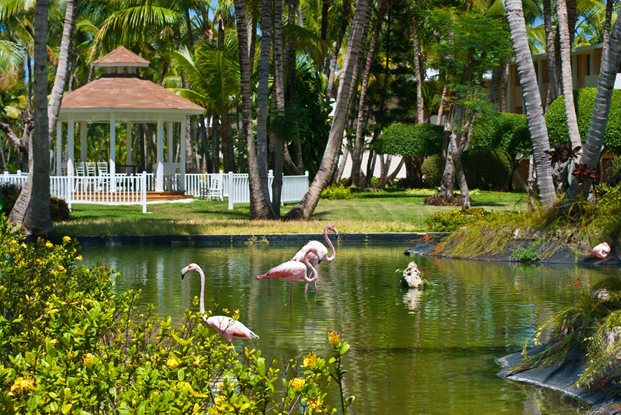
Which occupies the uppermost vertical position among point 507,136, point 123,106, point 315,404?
point 123,106

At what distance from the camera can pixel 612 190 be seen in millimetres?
21688

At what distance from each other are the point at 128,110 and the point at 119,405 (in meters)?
35.7

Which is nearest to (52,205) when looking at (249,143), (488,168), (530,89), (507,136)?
(249,143)

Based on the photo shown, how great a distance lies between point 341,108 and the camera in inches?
1147

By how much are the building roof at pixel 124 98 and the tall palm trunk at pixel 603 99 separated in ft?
78.6

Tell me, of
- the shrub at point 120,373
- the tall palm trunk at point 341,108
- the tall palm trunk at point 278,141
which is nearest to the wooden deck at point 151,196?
the tall palm trunk at point 278,141

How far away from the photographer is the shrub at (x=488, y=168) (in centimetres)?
4991

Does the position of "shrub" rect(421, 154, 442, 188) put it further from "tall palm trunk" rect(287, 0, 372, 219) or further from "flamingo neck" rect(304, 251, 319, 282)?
"flamingo neck" rect(304, 251, 319, 282)

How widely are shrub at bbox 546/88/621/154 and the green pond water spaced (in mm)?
18502

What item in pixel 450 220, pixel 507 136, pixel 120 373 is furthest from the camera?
pixel 507 136

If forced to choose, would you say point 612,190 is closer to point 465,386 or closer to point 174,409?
point 465,386

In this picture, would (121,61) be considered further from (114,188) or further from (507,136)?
(507,136)

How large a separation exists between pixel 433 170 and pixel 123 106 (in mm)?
16387

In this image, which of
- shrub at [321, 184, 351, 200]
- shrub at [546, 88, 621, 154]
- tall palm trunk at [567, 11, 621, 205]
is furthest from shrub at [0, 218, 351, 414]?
shrub at [321, 184, 351, 200]
